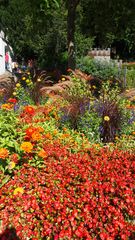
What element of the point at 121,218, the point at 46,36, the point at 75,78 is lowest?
the point at 121,218

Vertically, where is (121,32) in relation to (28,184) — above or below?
above

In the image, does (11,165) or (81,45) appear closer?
(11,165)

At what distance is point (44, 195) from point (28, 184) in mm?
214

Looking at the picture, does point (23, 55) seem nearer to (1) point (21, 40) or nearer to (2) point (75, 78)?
(1) point (21, 40)

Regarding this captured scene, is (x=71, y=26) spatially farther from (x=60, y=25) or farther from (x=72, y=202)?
(x=72, y=202)

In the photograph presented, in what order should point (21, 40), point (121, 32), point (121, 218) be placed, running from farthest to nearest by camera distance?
point (21, 40)
point (121, 32)
point (121, 218)

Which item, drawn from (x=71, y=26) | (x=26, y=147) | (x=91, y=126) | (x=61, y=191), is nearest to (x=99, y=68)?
(x=71, y=26)

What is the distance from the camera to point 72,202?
275 centimetres

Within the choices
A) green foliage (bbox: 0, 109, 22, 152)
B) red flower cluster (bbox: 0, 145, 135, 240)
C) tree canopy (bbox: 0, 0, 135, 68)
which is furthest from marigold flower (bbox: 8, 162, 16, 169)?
tree canopy (bbox: 0, 0, 135, 68)

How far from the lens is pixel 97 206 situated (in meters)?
2.70

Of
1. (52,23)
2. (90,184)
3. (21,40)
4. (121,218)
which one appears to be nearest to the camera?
(121,218)

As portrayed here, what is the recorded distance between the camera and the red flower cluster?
2.59 m

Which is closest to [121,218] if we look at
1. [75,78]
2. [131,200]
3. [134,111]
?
[131,200]

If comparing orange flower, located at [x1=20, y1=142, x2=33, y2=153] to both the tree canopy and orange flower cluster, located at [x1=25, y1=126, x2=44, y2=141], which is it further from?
the tree canopy
